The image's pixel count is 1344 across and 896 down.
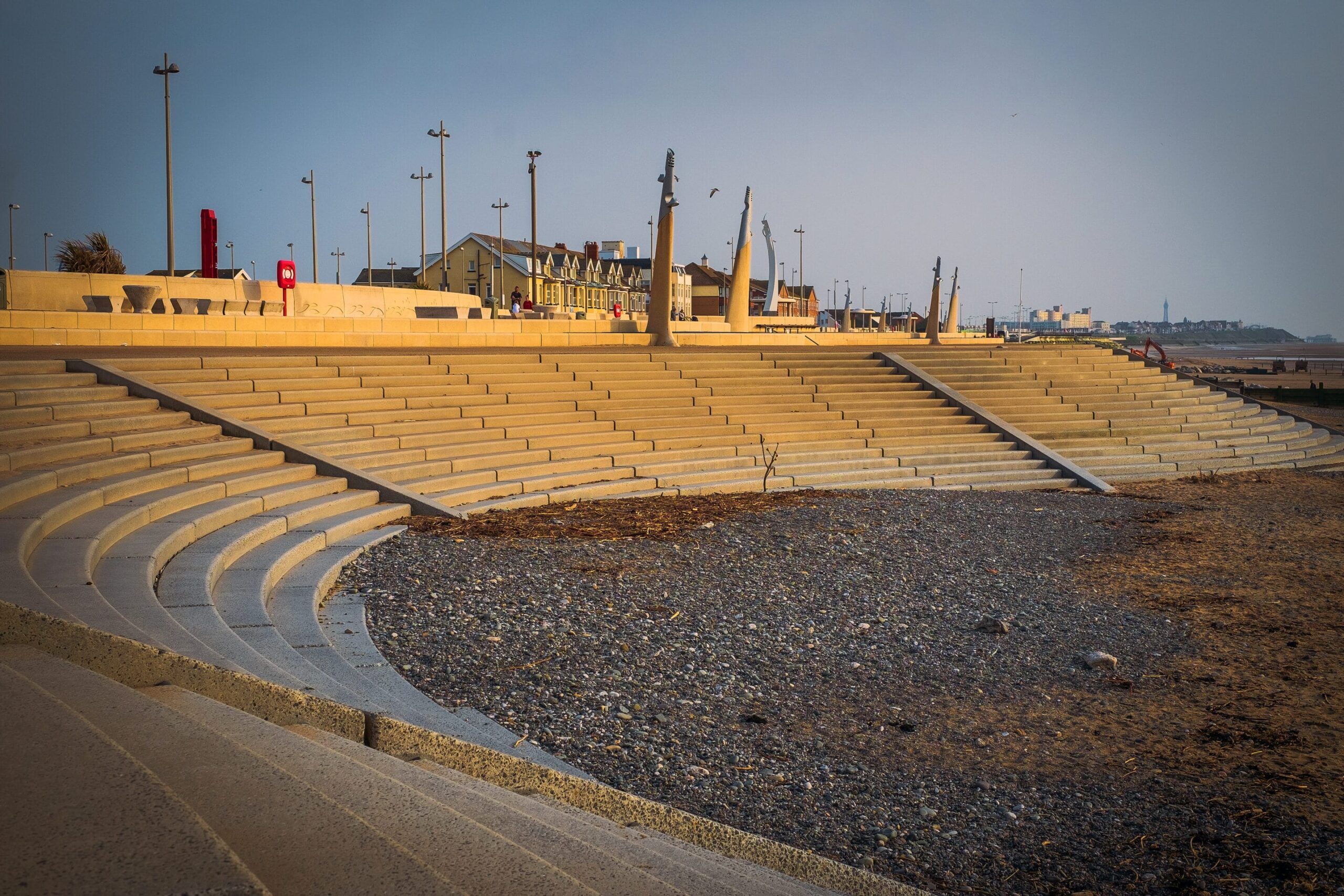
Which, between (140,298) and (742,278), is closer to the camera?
(140,298)

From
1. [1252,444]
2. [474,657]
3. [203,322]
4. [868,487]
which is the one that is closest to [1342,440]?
[1252,444]

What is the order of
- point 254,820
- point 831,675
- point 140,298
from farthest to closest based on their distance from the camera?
point 140,298
point 831,675
point 254,820

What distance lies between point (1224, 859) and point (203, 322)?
804 inches

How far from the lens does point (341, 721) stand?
13.1 feet

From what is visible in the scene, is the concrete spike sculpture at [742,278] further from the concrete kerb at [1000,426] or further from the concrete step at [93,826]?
the concrete step at [93,826]

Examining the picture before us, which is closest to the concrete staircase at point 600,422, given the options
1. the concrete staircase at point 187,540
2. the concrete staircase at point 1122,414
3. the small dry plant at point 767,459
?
the small dry plant at point 767,459

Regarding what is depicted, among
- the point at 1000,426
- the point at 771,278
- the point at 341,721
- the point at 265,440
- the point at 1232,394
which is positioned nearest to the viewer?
the point at 341,721

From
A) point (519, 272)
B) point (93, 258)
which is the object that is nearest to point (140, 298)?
point (93, 258)

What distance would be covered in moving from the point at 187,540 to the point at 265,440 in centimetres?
367

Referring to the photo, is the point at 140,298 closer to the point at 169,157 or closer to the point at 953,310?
the point at 169,157

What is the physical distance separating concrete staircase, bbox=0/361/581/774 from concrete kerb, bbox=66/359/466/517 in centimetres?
15

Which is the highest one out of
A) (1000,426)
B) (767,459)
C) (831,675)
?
(1000,426)

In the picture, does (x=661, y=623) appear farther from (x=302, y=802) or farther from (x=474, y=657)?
(x=302, y=802)

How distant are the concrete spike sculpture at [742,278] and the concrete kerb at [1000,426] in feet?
50.4
